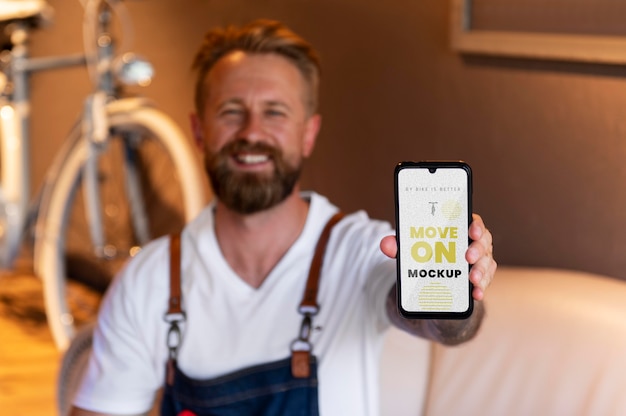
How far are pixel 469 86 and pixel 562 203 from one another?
30 cm

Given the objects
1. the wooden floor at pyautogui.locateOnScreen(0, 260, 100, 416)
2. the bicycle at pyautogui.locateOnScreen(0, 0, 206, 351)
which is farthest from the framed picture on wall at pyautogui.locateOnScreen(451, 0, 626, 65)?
the wooden floor at pyautogui.locateOnScreen(0, 260, 100, 416)

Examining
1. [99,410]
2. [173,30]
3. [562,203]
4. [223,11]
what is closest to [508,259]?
[562,203]

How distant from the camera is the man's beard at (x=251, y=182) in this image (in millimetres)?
1843

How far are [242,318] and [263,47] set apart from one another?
1.47 feet

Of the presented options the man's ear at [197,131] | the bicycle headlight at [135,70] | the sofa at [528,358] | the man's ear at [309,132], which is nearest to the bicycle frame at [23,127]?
the bicycle headlight at [135,70]

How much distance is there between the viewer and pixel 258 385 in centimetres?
173

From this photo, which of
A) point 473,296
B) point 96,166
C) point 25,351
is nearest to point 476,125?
point 473,296

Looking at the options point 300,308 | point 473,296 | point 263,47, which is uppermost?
point 263,47

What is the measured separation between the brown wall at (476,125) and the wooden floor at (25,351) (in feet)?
3.18

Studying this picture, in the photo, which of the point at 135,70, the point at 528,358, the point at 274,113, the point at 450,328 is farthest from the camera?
the point at 135,70

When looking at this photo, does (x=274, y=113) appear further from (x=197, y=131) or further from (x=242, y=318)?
(x=242, y=318)

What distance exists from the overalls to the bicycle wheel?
1.05m

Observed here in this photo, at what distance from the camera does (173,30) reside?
10.4 ft

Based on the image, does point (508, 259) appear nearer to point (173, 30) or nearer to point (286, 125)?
point (286, 125)
